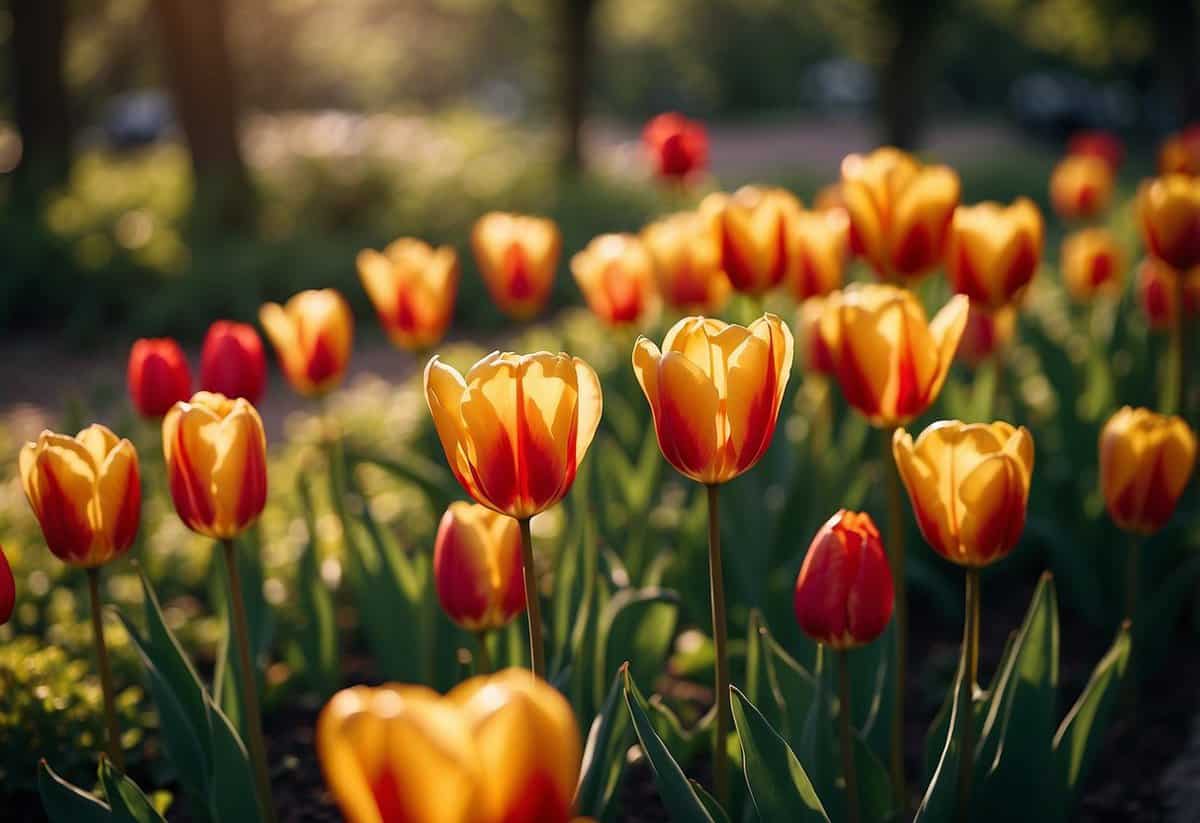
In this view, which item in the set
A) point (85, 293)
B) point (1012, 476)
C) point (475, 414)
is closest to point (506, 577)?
point (475, 414)

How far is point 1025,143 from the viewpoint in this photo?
2786 cm

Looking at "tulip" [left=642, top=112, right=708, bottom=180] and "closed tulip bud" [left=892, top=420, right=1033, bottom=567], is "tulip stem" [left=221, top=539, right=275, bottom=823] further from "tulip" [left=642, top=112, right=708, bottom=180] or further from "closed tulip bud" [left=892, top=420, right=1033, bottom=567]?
"tulip" [left=642, top=112, right=708, bottom=180]

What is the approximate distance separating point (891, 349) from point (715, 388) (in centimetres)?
50

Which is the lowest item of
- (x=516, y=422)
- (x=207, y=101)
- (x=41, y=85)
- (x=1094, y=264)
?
(x=1094, y=264)

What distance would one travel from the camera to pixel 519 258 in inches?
123

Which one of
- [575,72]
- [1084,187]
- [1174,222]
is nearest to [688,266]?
[1174,222]

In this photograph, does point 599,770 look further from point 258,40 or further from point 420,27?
point 420,27

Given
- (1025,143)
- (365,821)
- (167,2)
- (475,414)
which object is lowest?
(1025,143)

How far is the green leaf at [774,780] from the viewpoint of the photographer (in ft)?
5.41

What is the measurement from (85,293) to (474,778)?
8.65m

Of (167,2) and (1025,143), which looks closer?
(167,2)

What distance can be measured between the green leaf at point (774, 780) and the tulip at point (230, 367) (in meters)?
1.18

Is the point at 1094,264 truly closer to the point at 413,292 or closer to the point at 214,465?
the point at 413,292

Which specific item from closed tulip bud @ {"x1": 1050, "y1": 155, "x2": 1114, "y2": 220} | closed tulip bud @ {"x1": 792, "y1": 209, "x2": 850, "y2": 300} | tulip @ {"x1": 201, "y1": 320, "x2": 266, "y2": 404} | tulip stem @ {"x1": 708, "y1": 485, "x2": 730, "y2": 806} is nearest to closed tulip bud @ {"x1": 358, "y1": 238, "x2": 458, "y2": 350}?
tulip @ {"x1": 201, "y1": 320, "x2": 266, "y2": 404}
